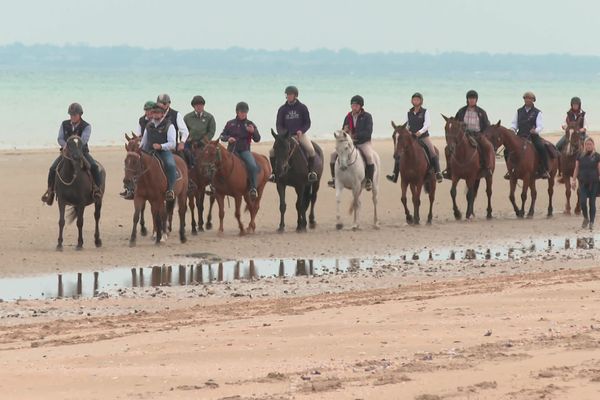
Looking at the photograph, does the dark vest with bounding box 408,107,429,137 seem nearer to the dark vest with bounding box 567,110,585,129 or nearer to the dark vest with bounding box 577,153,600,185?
the dark vest with bounding box 577,153,600,185

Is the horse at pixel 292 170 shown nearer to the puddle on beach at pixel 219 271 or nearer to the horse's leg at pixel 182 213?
the horse's leg at pixel 182 213

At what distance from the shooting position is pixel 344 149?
23.2 metres

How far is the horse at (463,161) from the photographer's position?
2481 cm

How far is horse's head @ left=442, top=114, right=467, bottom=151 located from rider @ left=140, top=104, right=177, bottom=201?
564 centimetres

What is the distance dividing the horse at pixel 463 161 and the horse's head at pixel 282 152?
296cm

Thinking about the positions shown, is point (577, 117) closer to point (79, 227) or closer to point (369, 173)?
point (369, 173)

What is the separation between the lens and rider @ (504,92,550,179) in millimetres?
26344

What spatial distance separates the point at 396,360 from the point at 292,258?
8.88 meters

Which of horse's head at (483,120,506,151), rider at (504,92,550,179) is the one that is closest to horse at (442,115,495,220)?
horse's head at (483,120,506,151)

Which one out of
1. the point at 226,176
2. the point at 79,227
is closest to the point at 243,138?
the point at 226,176

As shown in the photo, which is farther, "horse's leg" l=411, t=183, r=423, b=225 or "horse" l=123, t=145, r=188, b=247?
"horse's leg" l=411, t=183, r=423, b=225

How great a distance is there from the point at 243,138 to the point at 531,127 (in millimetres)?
6114

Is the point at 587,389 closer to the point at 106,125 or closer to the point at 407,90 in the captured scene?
the point at 106,125

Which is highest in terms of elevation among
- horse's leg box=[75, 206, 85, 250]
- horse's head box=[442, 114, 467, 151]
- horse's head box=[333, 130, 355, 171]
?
horse's head box=[442, 114, 467, 151]
